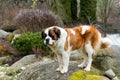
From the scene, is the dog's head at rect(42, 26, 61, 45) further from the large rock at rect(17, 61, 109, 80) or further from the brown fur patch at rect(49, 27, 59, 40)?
Result: the large rock at rect(17, 61, 109, 80)

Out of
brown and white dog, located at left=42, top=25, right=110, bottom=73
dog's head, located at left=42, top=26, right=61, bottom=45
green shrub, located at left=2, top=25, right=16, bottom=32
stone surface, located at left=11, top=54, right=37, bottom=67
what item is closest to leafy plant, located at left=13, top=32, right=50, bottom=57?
stone surface, located at left=11, top=54, right=37, bottom=67

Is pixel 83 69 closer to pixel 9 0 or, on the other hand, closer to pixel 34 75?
pixel 34 75

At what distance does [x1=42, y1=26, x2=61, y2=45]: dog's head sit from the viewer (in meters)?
7.12

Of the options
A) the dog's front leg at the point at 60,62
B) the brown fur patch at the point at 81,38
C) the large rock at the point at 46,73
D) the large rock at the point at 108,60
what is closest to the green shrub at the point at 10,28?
the large rock at the point at 108,60

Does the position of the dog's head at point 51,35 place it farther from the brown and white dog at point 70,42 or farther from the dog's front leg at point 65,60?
the dog's front leg at point 65,60

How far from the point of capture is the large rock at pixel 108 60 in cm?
998

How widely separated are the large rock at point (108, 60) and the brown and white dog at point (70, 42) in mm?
1627

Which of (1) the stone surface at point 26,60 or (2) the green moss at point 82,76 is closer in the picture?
(2) the green moss at point 82,76

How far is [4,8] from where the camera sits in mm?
25547

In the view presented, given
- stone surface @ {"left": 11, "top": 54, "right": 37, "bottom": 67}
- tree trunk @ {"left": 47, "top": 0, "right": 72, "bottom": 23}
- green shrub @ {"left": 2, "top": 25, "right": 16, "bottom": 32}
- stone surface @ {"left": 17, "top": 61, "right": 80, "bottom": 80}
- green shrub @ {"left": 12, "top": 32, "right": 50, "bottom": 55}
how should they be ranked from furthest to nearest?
1. green shrub @ {"left": 2, "top": 25, "right": 16, "bottom": 32}
2. tree trunk @ {"left": 47, "top": 0, "right": 72, "bottom": 23}
3. green shrub @ {"left": 12, "top": 32, "right": 50, "bottom": 55}
4. stone surface @ {"left": 11, "top": 54, "right": 37, "bottom": 67}
5. stone surface @ {"left": 17, "top": 61, "right": 80, "bottom": 80}

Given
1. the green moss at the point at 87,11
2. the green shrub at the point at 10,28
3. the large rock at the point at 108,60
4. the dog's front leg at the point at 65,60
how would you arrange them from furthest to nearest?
the green moss at the point at 87,11, the green shrub at the point at 10,28, the large rock at the point at 108,60, the dog's front leg at the point at 65,60

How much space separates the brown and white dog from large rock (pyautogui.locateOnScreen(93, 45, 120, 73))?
1.63 metres

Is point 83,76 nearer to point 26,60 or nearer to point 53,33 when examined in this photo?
point 53,33

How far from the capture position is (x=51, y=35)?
7.20 metres
